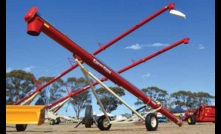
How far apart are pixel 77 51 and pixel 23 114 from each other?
4529 millimetres

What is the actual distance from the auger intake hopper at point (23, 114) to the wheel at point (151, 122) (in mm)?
5848

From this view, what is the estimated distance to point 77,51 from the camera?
621 inches

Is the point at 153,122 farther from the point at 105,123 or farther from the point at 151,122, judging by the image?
the point at 105,123

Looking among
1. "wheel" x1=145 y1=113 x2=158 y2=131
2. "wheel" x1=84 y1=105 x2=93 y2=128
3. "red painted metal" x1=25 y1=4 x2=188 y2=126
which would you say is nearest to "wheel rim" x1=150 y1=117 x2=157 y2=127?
"wheel" x1=145 y1=113 x2=158 y2=131

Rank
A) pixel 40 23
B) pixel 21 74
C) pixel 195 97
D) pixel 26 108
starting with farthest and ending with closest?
1. pixel 195 97
2. pixel 21 74
3. pixel 26 108
4. pixel 40 23

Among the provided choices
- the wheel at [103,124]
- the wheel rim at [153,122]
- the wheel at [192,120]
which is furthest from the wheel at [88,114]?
the wheel at [192,120]

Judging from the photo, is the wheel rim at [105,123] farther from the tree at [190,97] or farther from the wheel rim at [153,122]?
the tree at [190,97]

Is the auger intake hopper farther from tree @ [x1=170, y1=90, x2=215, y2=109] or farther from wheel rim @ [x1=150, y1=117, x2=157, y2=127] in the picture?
tree @ [x1=170, y1=90, x2=215, y2=109]

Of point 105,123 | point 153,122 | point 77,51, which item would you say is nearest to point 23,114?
Answer: point 77,51

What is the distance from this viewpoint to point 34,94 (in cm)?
3341
